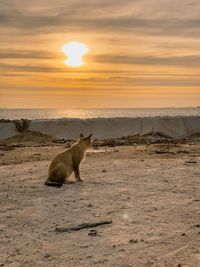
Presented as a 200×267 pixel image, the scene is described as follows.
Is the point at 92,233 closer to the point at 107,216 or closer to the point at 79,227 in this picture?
the point at 79,227

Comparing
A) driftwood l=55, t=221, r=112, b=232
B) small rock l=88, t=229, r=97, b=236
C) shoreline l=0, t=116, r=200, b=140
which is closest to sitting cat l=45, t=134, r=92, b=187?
driftwood l=55, t=221, r=112, b=232

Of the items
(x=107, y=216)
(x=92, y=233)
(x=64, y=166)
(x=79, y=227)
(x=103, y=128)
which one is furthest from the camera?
(x=103, y=128)

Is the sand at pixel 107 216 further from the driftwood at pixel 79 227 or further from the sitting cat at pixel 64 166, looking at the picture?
the sitting cat at pixel 64 166

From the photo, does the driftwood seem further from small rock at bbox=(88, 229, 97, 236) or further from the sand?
small rock at bbox=(88, 229, 97, 236)

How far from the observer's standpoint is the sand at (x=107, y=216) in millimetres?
7617

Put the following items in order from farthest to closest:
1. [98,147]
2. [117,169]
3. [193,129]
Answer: [193,129] < [98,147] < [117,169]

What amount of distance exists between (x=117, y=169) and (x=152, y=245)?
8077 mm

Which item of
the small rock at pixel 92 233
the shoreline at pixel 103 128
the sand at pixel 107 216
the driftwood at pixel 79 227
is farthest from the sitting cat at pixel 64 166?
the shoreline at pixel 103 128

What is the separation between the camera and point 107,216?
32.1 feet

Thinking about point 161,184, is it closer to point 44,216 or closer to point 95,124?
point 44,216

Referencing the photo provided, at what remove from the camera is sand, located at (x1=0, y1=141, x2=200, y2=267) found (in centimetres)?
762

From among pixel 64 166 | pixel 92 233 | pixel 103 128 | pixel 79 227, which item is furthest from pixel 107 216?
pixel 103 128

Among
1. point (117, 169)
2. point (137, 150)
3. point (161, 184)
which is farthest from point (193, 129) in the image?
point (161, 184)

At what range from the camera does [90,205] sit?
10.7 metres
